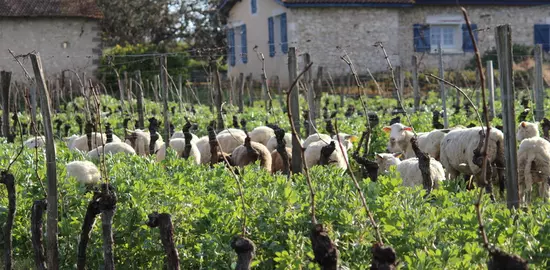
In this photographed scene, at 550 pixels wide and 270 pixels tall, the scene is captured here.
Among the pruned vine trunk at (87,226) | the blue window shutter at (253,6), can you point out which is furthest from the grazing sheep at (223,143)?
the blue window shutter at (253,6)

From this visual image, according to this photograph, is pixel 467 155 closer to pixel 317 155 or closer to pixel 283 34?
pixel 317 155

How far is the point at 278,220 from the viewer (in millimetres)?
7258

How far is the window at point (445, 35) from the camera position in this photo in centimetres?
4003

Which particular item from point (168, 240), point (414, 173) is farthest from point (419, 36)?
point (168, 240)

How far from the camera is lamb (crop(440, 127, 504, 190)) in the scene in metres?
12.1

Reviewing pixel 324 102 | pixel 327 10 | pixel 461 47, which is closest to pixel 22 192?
pixel 324 102

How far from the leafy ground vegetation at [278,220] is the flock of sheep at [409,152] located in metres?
0.53

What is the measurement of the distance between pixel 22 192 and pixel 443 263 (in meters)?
5.58

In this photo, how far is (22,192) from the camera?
9.94 m

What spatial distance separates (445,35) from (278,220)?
3491 cm

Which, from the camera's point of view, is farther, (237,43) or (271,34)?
(237,43)

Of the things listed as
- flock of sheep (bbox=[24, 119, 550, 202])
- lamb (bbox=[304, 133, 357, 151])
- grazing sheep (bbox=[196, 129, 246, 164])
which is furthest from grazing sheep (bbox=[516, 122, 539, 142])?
grazing sheep (bbox=[196, 129, 246, 164])

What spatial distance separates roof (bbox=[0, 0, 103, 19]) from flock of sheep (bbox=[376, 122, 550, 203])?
87.4 ft

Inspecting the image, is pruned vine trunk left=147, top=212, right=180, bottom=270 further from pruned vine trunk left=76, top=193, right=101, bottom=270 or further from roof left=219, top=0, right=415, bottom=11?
roof left=219, top=0, right=415, bottom=11
